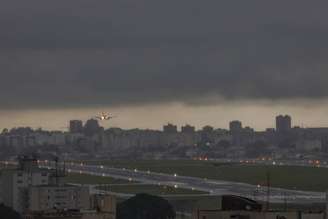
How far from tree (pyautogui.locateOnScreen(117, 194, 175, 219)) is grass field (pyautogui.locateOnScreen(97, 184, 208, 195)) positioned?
Answer: 1034 inches

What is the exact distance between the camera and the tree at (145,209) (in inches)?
2896

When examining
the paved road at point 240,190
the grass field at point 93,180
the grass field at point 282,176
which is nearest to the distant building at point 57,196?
the paved road at point 240,190

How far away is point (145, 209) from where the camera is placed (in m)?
75.3

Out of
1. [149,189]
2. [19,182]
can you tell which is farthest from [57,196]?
[149,189]

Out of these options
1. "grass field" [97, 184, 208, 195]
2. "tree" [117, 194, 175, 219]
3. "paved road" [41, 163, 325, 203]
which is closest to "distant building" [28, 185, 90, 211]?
"tree" [117, 194, 175, 219]

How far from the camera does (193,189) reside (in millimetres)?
115188

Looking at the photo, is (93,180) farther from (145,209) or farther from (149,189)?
(145,209)

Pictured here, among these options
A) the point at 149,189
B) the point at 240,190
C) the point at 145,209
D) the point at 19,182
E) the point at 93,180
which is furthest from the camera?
the point at 93,180

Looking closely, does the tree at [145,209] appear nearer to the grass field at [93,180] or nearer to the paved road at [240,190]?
the paved road at [240,190]

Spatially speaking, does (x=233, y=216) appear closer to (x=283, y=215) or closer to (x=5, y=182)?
(x=283, y=215)

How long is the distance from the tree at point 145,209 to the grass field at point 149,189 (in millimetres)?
26273

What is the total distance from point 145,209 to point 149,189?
38889mm

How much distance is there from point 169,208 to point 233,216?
43.4m

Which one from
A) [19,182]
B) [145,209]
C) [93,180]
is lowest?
[145,209]
